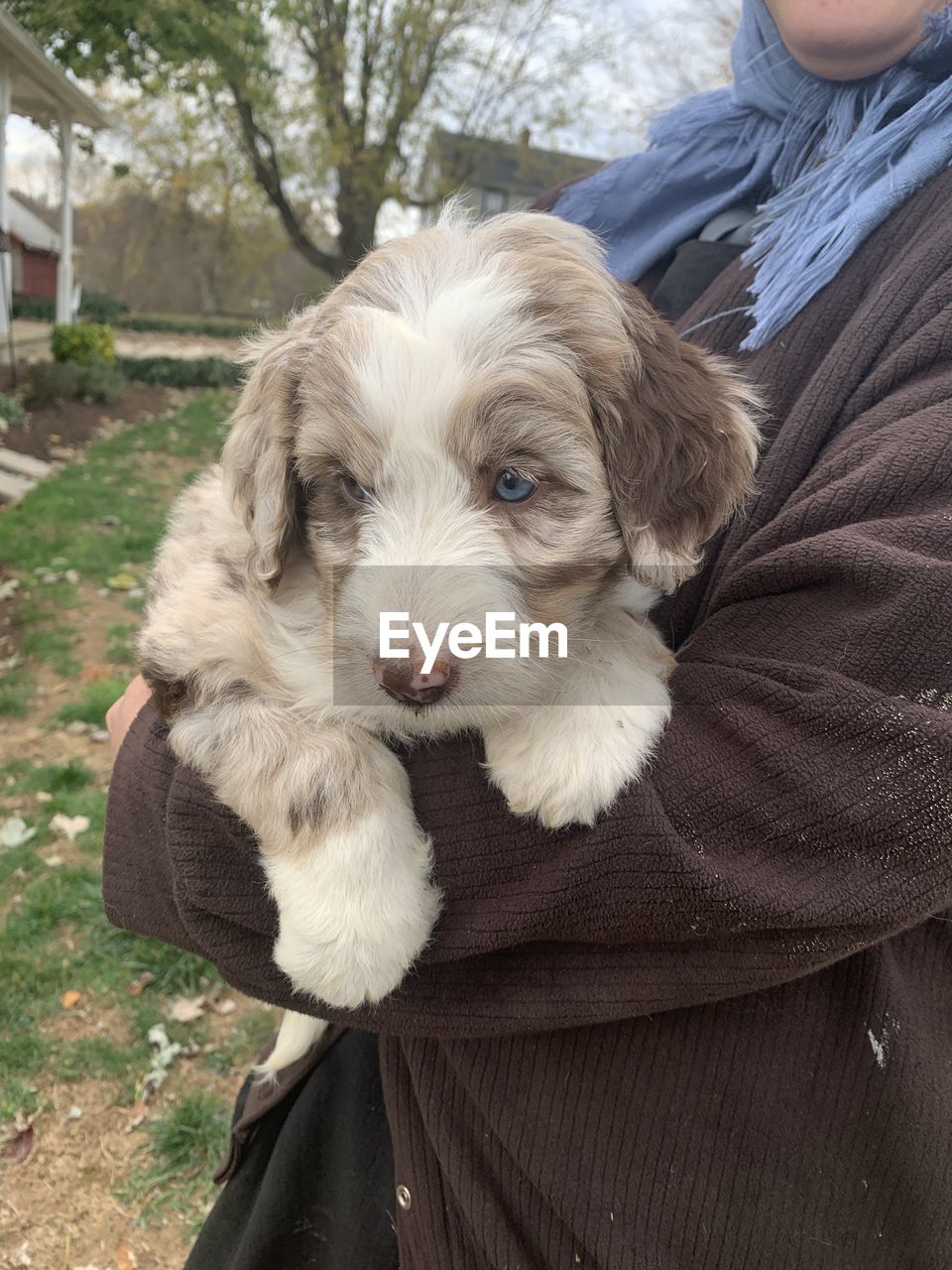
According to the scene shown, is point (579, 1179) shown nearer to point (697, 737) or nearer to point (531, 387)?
point (697, 737)

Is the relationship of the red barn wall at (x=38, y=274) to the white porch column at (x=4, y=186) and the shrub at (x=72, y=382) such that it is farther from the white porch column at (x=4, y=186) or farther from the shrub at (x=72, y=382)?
the shrub at (x=72, y=382)

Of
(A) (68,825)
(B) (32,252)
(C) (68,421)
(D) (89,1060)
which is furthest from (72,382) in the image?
(B) (32,252)

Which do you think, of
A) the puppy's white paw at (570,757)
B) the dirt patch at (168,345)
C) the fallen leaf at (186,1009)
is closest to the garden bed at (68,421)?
the dirt patch at (168,345)

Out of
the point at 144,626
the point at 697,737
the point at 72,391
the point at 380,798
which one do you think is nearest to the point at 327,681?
the point at 380,798

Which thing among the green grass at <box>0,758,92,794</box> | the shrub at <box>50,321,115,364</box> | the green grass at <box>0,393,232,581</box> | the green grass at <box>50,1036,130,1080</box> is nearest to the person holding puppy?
the green grass at <box>50,1036,130,1080</box>

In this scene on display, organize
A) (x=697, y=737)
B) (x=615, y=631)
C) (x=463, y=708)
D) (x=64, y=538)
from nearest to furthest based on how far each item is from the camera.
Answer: (x=697, y=737), (x=463, y=708), (x=615, y=631), (x=64, y=538)

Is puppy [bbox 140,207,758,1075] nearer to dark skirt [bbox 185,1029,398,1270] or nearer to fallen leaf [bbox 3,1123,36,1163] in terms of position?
dark skirt [bbox 185,1029,398,1270]
